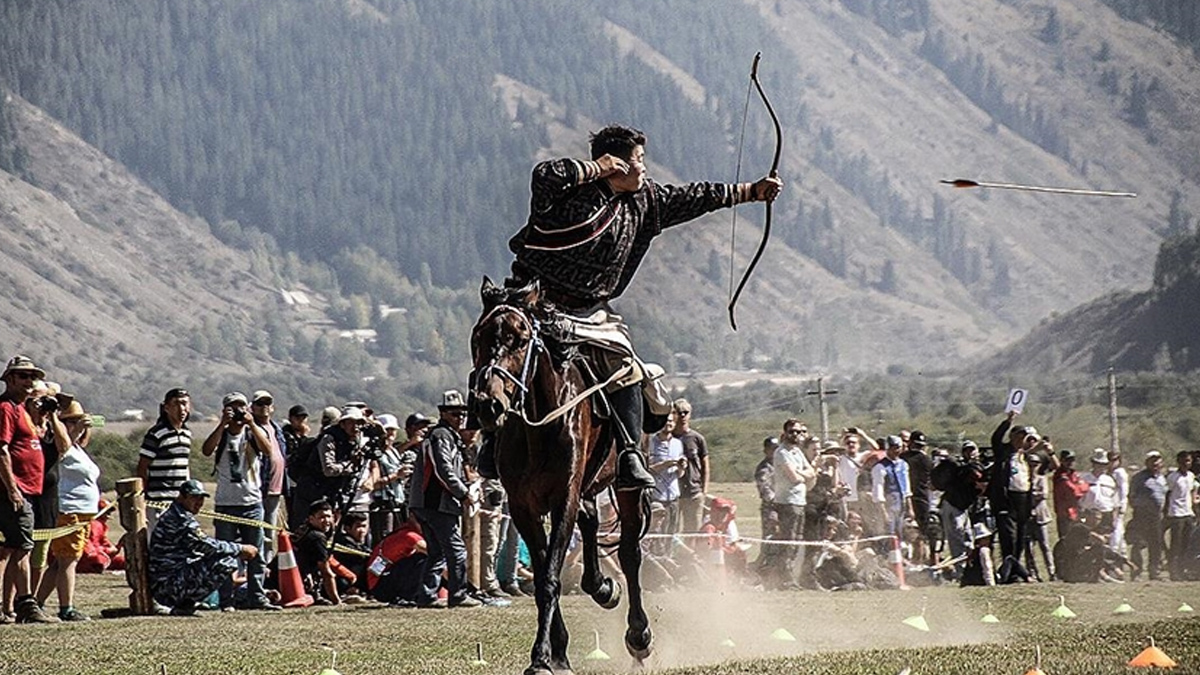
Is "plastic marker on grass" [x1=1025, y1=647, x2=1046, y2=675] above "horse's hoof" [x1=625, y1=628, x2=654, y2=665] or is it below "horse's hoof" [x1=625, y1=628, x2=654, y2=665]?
below

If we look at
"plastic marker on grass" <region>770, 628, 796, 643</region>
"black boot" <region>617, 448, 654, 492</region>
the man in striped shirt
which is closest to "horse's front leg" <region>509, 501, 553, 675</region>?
"black boot" <region>617, 448, 654, 492</region>

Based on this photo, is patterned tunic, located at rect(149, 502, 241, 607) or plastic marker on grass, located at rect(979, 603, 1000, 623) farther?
patterned tunic, located at rect(149, 502, 241, 607)

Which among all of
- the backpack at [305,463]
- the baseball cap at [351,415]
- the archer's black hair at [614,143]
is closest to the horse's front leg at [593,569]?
the archer's black hair at [614,143]

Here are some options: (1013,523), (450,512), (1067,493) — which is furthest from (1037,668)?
(1067,493)

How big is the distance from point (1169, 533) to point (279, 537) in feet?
48.1

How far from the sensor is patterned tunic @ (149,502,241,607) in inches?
725

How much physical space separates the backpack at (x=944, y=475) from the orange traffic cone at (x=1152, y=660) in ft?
45.3

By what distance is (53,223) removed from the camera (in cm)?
19175

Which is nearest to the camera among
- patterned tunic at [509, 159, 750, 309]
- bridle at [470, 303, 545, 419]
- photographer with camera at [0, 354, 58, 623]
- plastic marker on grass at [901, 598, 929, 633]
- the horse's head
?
the horse's head

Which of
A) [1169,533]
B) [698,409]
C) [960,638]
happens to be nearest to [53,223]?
[698,409]

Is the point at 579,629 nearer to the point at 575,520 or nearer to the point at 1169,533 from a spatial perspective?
the point at 575,520

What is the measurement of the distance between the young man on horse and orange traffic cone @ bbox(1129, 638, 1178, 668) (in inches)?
125

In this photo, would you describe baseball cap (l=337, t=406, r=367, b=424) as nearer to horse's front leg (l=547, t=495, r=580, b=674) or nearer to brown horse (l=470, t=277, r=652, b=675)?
brown horse (l=470, t=277, r=652, b=675)

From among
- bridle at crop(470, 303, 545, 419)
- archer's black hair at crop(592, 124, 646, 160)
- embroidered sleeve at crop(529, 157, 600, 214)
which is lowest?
bridle at crop(470, 303, 545, 419)
